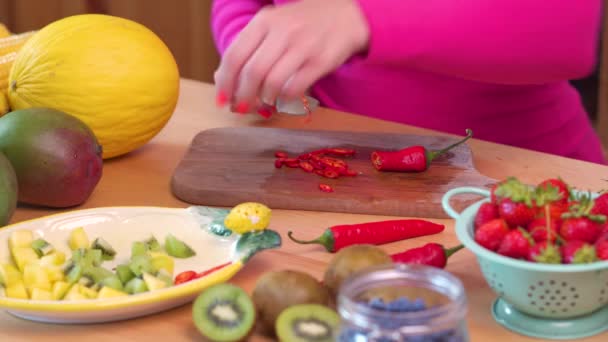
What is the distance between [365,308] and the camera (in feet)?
2.31

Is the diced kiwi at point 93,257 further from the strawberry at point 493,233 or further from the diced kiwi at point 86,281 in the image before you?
the strawberry at point 493,233

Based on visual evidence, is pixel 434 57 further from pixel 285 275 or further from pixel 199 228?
pixel 285 275

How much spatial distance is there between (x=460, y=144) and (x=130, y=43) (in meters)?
0.48

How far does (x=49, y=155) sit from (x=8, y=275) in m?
0.24

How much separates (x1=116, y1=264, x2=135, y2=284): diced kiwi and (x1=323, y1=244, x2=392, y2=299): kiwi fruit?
7.5 inches

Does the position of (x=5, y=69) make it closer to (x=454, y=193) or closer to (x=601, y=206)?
(x=454, y=193)

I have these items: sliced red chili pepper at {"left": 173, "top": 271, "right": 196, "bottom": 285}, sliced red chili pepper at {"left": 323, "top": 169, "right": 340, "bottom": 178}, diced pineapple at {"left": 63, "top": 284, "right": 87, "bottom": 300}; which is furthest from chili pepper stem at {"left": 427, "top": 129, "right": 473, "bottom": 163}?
diced pineapple at {"left": 63, "top": 284, "right": 87, "bottom": 300}

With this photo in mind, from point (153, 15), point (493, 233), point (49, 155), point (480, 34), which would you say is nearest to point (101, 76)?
point (49, 155)

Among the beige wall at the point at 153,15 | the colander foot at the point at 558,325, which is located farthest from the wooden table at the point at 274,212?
→ the beige wall at the point at 153,15

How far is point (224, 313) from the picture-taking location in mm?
847

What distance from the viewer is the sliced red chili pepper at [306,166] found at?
1280mm

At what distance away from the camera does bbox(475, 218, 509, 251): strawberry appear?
33.1 inches

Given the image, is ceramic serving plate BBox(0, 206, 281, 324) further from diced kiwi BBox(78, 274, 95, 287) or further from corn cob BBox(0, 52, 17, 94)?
corn cob BBox(0, 52, 17, 94)

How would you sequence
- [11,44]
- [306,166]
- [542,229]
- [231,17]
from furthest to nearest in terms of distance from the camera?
1. [231,17]
2. [11,44]
3. [306,166]
4. [542,229]
